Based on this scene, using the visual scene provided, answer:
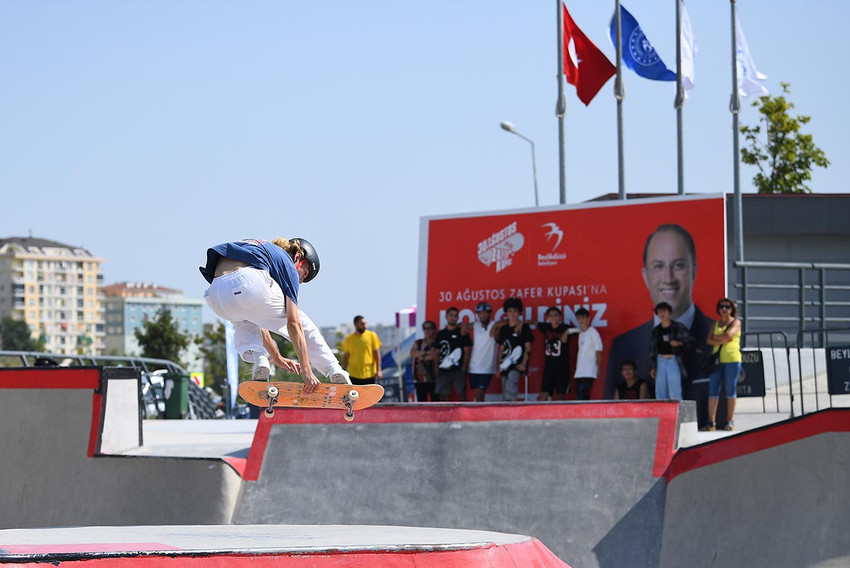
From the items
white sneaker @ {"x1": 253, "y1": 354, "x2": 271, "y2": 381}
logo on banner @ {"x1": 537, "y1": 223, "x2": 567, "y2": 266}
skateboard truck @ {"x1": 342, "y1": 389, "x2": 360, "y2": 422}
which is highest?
logo on banner @ {"x1": 537, "y1": 223, "x2": 567, "y2": 266}

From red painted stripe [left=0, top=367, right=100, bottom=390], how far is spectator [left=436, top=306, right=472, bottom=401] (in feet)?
15.1

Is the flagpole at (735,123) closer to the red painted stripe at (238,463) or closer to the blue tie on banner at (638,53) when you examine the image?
the blue tie on banner at (638,53)

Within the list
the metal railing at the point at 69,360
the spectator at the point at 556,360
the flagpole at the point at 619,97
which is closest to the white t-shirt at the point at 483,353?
the spectator at the point at 556,360

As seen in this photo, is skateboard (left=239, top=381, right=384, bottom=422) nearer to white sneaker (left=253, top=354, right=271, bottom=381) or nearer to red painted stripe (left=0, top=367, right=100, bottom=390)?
white sneaker (left=253, top=354, right=271, bottom=381)

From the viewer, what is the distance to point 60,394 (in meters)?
12.5

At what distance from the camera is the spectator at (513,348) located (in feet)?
45.9

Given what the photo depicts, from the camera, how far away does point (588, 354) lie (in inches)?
546

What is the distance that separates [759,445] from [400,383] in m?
9.53

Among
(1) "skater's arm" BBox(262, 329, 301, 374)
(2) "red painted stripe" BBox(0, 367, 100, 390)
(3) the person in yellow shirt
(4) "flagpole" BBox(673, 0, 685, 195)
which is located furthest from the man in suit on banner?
(4) "flagpole" BBox(673, 0, 685, 195)

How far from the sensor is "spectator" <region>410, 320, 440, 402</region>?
14617 mm

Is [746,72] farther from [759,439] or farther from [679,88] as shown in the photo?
[759,439]

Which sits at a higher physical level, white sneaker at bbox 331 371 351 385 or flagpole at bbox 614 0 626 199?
flagpole at bbox 614 0 626 199

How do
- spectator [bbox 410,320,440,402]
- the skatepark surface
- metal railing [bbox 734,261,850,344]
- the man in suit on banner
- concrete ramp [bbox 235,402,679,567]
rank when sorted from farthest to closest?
metal railing [bbox 734,261,850,344] → spectator [bbox 410,320,440,402] → the man in suit on banner → concrete ramp [bbox 235,402,679,567] → the skatepark surface

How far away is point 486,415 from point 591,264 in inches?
183
